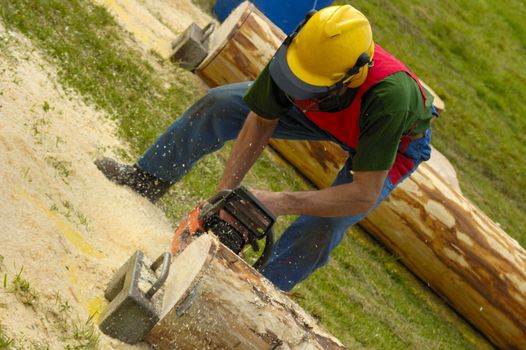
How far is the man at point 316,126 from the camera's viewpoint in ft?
11.2

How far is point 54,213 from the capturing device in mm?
3623

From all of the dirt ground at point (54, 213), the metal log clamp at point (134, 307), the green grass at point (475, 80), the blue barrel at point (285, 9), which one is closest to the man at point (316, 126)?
the dirt ground at point (54, 213)

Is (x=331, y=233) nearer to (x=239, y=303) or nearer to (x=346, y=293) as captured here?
(x=239, y=303)

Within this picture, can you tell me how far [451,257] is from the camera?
6.75 meters

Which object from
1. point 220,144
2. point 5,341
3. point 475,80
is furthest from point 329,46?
point 475,80

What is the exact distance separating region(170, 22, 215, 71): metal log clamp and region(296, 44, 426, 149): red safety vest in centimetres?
319

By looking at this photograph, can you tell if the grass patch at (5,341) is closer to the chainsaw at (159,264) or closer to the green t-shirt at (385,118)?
the chainsaw at (159,264)

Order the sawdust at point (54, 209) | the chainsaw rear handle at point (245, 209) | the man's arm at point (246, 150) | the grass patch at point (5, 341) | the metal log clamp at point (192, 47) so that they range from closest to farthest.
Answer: the grass patch at point (5, 341) < the sawdust at point (54, 209) < the chainsaw rear handle at point (245, 209) < the man's arm at point (246, 150) < the metal log clamp at point (192, 47)

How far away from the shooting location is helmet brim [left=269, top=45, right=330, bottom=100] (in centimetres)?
343

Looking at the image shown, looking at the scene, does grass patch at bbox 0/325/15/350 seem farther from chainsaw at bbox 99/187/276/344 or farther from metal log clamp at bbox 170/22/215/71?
metal log clamp at bbox 170/22/215/71

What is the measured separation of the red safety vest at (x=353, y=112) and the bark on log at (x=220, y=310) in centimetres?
91

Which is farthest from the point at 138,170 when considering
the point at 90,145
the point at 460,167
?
the point at 460,167

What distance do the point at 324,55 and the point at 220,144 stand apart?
1.18 meters

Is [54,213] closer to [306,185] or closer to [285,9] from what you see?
[306,185]
